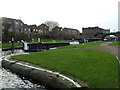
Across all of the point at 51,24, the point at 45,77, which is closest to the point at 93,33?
the point at 51,24

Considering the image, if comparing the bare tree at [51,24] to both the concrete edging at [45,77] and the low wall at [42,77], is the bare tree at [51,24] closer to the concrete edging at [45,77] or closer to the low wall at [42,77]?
the low wall at [42,77]

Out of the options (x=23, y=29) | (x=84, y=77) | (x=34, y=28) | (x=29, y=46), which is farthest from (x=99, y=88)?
(x=34, y=28)

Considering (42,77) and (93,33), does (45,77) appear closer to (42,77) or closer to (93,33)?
(42,77)

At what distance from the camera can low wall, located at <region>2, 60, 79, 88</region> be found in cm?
733

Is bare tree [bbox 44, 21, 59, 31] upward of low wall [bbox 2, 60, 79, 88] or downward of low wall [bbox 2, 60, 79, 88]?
upward

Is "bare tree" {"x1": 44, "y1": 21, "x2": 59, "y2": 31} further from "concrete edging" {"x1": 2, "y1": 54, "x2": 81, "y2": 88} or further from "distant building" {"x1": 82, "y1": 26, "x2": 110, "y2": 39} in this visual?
"concrete edging" {"x1": 2, "y1": 54, "x2": 81, "y2": 88}

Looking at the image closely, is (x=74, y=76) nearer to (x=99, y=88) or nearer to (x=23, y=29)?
(x=99, y=88)

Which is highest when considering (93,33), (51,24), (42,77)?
(51,24)

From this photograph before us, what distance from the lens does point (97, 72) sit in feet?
25.2

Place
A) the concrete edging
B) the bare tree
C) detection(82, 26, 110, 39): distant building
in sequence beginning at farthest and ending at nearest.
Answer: detection(82, 26, 110, 39): distant building < the bare tree < the concrete edging

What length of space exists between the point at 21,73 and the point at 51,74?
11.8ft

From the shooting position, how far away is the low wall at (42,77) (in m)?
7.33

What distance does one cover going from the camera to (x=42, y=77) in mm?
8938

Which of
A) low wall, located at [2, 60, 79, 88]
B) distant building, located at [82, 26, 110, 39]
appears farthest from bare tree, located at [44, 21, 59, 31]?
low wall, located at [2, 60, 79, 88]
